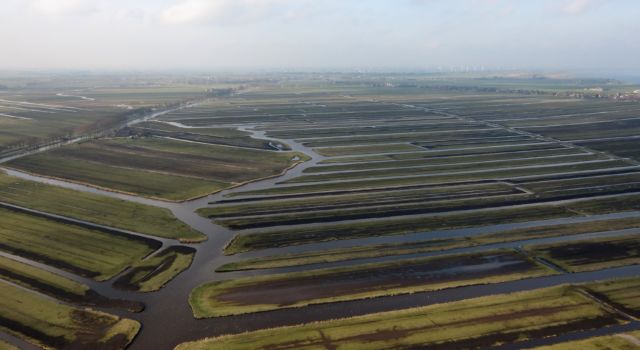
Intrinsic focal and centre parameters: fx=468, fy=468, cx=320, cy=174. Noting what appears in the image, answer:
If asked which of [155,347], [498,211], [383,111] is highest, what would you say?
[383,111]

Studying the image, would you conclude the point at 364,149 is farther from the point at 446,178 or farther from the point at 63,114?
the point at 63,114

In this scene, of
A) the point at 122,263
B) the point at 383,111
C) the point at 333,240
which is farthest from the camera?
the point at 383,111

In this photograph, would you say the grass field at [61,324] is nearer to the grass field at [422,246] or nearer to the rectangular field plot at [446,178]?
the grass field at [422,246]

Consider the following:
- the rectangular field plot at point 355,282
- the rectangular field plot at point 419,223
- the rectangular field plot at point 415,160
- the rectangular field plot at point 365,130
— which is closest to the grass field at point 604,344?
the rectangular field plot at point 355,282

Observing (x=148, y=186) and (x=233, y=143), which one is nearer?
(x=148, y=186)

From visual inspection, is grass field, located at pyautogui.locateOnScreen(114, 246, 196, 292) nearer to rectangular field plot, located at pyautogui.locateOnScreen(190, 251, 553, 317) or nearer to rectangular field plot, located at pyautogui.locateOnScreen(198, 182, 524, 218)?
rectangular field plot, located at pyautogui.locateOnScreen(190, 251, 553, 317)

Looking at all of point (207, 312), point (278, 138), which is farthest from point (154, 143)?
point (207, 312)

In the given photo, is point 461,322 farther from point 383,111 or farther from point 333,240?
point 383,111
